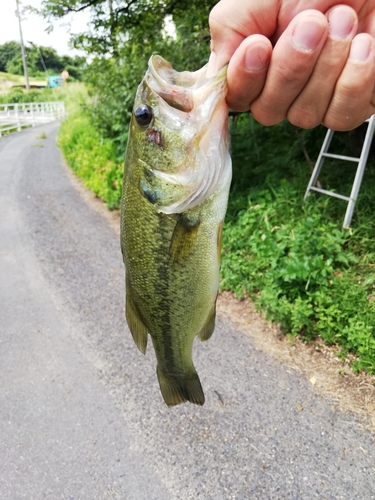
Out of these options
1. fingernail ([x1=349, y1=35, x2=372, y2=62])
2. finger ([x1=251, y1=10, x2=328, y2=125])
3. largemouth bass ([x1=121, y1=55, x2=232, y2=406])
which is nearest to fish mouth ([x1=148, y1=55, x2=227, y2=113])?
largemouth bass ([x1=121, y1=55, x2=232, y2=406])

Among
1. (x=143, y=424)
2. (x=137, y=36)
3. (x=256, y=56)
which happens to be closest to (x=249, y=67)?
(x=256, y=56)

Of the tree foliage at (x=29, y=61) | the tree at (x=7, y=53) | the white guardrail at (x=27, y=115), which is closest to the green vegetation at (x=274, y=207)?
the white guardrail at (x=27, y=115)

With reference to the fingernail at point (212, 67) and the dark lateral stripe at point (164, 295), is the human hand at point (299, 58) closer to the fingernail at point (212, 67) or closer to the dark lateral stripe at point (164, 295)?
the fingernail at point (212, 67)

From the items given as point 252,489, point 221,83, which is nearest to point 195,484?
point 252,489

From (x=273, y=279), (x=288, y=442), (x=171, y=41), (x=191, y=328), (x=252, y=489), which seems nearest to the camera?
(x=191, y=328)

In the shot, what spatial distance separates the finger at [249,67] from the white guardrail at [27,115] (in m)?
22.6

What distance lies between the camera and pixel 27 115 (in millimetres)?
29656

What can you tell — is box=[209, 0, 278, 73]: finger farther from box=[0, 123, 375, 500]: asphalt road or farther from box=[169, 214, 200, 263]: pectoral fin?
box=[0, 123, 375, 500]: asphalt road

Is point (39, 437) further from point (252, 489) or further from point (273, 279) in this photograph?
point (273, 279)

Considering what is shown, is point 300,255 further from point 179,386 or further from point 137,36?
point 137,36

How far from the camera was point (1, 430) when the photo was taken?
343 cm

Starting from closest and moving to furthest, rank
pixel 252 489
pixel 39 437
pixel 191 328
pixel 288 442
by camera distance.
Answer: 1. pixel 191 328
2. pixel 252 489
3. pixel 288 442
4. pixel 39 437

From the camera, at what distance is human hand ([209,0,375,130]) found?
4.01ft

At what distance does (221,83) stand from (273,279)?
10.3 ft
